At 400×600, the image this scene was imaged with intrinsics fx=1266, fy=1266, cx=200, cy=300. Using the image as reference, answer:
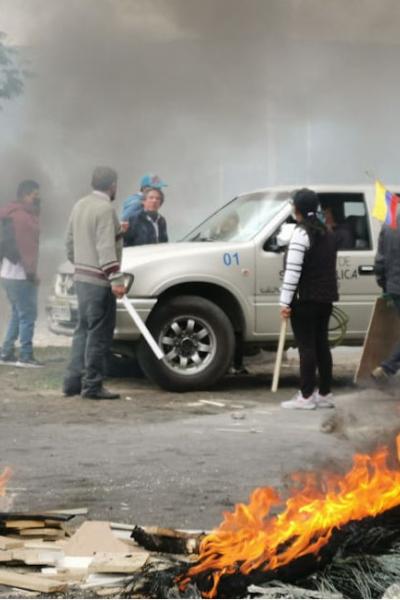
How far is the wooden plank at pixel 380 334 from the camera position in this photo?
1126cm

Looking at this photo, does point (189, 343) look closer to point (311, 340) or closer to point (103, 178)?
point (311, 340)

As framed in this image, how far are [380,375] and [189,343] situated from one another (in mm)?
1726

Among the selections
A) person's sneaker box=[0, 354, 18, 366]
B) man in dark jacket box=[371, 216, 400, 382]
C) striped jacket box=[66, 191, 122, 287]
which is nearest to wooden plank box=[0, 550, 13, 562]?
striped jacket box=[66, 191, 122, 287]

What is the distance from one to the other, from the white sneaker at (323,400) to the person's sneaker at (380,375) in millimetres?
980

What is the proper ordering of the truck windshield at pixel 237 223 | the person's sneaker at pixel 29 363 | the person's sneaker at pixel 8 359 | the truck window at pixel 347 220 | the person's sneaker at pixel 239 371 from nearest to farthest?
the truck windshield at pixel 237 223 < the truck window at pixel 347 220 < the person's sneaker at pixel 239 371 < the person's sneaker at pixel 29 363 < the person's sneaker at pixel 8 359

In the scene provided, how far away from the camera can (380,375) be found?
11.2 meters

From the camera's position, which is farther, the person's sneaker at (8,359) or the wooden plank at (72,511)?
the person's sneaker at (8,359)

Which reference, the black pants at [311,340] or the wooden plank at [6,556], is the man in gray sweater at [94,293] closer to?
the black pants at [311,340]

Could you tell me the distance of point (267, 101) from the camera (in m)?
6.26

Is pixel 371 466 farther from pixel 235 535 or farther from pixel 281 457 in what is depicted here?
pixel 281 457

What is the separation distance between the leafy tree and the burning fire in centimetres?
263

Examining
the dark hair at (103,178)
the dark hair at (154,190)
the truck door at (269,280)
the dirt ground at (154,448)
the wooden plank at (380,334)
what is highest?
the dark hair at (103,178)

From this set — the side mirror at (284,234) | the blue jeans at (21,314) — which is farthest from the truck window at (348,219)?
the blue jeans at (21,314)

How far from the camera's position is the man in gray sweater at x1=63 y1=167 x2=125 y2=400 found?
33.2 ft
